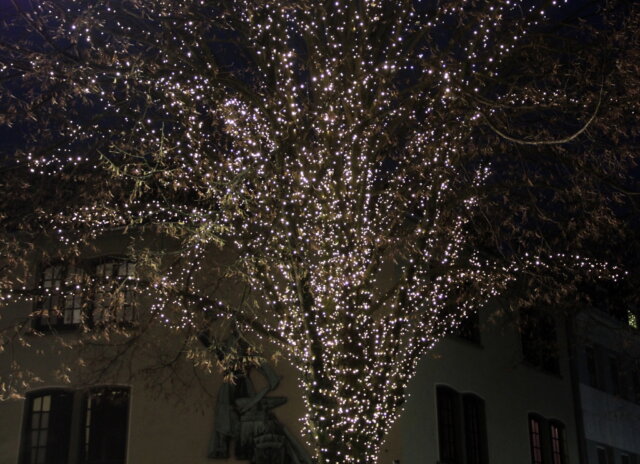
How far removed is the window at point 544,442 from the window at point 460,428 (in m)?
2.75

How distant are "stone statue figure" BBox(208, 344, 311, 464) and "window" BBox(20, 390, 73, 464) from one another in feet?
11.5

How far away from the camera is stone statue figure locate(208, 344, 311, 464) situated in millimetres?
16922

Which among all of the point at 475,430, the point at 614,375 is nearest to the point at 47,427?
the point at 475,430

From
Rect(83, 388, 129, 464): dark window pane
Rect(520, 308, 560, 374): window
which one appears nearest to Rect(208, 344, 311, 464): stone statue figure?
Rect(83, 388, 129, 464): dark window pane

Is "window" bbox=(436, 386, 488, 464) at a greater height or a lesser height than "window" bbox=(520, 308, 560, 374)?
lesser

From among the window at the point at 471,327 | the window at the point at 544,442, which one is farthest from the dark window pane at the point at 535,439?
the window at the point at 471,327

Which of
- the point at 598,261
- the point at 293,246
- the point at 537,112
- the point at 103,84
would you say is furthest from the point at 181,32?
the point at 598,261

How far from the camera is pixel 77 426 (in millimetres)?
18469

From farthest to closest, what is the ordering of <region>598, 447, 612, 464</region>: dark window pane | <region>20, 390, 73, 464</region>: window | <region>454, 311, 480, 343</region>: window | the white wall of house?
<region>598, 447, 612, 464</region>: dark window pane, <region>454, 311, 480, 343</region>: window, <region>20, 390, 73, 464</region>: window, the white wall of house

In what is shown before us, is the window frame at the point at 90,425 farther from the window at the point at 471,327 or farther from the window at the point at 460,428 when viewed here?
the window at the point at 471,327

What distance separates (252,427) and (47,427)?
4.74 meters

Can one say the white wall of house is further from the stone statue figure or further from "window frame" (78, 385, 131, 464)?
"window frame" (78, 385, 131, 464)

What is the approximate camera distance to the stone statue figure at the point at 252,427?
16.9 meters

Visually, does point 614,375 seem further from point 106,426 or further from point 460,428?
point 106,426
